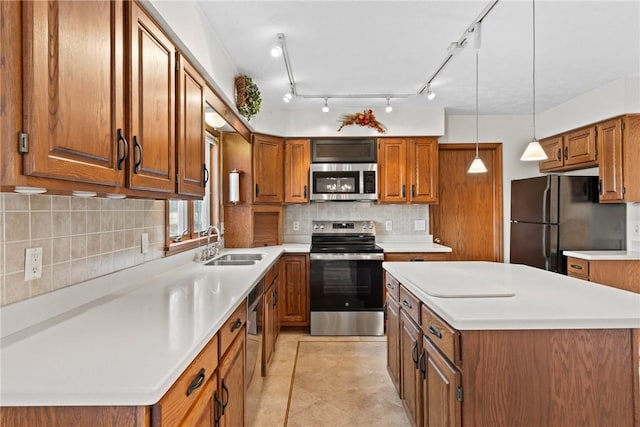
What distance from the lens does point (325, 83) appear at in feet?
11.1

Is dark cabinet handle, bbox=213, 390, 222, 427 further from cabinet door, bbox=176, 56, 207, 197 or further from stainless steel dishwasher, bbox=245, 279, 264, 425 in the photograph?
cabinet door, bbox=176, 56, 207, 197

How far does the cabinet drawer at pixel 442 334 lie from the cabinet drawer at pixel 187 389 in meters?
0.91

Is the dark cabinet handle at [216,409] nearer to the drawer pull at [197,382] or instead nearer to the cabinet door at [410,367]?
the drawer pull at [197,382]

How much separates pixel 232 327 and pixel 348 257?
2.30 m

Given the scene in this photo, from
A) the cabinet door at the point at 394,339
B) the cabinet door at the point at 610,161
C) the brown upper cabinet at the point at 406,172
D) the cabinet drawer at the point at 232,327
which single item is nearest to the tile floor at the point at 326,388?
the cabinet door at the point at 394,339

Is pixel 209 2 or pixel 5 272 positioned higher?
pixel 209 2

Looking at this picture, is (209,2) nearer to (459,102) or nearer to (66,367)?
(66,367)

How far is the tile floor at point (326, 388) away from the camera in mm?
2303

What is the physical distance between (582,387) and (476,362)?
42 cm

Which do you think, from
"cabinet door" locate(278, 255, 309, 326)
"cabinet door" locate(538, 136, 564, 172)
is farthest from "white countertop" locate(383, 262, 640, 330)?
"cabinet door" locate(538, 136, 564, 172)

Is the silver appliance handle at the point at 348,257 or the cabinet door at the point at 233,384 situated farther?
the silver appliance handle at the point at 348,257

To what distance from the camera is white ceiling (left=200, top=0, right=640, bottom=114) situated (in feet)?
7.15

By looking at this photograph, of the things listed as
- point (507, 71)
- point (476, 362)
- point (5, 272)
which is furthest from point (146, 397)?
point (507, 71)

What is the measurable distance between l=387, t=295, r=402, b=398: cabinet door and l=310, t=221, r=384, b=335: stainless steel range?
115cm
